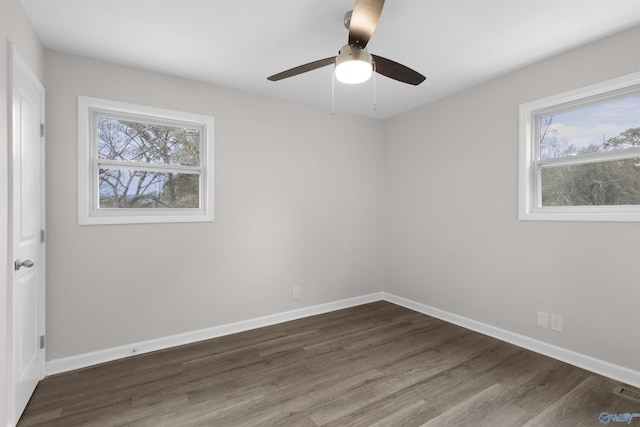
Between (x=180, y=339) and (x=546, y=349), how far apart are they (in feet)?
10.9

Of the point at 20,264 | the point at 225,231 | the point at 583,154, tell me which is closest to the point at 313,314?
the point at 225,231

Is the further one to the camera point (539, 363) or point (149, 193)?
point (149, 193)

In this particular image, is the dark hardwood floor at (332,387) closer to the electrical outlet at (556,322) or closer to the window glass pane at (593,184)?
the electrical outlet at (556,322)

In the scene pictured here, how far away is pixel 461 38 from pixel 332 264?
2.73 meters

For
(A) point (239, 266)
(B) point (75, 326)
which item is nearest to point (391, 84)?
(A) point (239, 266)

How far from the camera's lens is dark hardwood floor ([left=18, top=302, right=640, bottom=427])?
1.95 m

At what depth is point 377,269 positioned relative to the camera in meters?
4.41

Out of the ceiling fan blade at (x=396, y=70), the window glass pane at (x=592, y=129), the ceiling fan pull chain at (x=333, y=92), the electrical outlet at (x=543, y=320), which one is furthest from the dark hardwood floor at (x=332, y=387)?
the ceiling fan pull chain at (x=333, y=92)

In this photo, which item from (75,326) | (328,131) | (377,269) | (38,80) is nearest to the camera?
(38,80)

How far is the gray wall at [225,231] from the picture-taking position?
254 centimetres

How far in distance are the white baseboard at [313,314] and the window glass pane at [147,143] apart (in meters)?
1.69

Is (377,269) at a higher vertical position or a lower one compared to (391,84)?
lower

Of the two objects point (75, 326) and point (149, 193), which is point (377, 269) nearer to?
point (149, 193)

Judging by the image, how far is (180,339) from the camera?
301cm
